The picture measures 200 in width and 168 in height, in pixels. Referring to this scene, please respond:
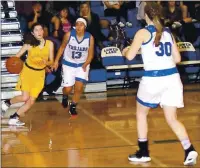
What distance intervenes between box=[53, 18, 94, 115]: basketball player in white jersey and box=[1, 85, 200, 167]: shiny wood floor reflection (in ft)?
1.74

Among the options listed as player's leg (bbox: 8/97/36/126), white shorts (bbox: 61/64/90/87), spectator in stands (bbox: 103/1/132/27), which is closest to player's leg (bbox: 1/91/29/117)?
player's leg (bbox: 8/97/36/126)

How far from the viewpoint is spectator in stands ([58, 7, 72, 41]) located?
40.0 ft

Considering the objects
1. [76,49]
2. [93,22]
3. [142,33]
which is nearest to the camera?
[142,33]

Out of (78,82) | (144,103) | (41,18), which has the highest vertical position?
(41,18)

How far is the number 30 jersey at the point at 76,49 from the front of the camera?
28.4 ft

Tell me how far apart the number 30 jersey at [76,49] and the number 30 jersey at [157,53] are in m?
3.11

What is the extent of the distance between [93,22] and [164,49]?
6.73m

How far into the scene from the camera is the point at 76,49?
8.70 meters

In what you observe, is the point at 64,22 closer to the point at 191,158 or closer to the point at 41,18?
the point at 41,18

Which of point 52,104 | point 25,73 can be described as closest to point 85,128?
point 25,73

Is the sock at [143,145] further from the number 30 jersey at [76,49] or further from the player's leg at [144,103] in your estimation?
the number 30 jersey at [76,49]

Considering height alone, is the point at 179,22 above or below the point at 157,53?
above

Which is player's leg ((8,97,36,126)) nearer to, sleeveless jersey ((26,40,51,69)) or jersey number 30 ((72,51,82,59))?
sleeveless jersey ((26,40,51,69))

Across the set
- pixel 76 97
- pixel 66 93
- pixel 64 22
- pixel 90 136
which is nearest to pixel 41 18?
pixel 64 22
